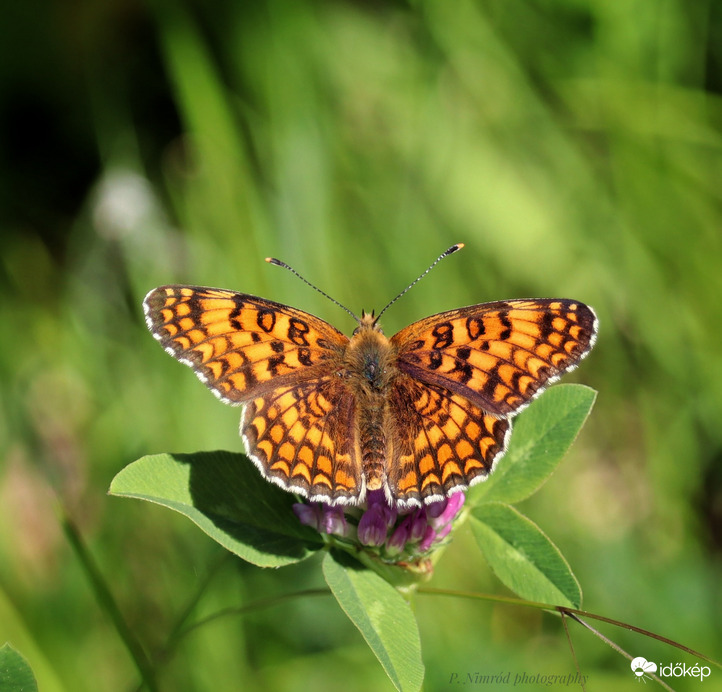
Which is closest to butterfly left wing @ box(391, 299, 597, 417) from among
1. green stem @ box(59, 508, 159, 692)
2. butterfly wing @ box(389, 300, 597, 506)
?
butterfly wing @ box(389, 300, 597, 506)

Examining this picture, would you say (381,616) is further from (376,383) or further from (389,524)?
(376,383)

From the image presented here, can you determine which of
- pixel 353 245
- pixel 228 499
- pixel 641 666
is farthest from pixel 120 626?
pixel 353 245

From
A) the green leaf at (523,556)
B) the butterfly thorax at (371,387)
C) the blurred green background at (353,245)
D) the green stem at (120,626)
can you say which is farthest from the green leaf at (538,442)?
the blurred green background at (353,245)

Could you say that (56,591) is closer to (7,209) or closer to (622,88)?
(7,209)

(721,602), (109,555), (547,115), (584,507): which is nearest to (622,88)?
(547,115)

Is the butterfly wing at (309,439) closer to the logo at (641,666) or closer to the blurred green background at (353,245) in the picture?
the logo at (641,666)
